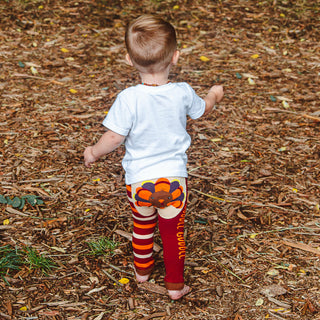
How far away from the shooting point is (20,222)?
3.47m

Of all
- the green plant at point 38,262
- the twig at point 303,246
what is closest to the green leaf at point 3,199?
the green plant at point 38,262

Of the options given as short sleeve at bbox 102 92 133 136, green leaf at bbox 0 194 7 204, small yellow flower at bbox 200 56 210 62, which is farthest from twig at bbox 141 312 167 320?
small yellow flower at bbox 200 56 210 62

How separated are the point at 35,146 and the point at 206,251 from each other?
2180mm

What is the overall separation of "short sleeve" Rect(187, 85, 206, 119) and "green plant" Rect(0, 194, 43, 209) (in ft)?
5.89

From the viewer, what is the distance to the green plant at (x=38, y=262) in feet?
10.1

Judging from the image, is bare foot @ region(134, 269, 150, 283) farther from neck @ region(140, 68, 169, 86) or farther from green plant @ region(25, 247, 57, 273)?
neck @ region(140, 68, 169, 86)

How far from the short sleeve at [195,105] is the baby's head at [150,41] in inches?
11.9

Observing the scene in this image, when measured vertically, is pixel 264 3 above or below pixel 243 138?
above

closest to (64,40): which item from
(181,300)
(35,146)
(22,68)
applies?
(22,68)

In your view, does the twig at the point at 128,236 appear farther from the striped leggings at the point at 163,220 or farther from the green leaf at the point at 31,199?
the green leaf at the point at 31,199

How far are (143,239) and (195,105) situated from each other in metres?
1.00

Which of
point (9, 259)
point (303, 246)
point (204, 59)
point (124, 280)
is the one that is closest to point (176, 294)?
point (124, 280)

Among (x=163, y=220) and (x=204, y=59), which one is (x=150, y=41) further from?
(x=204, y=59)

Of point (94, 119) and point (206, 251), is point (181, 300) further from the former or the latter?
point (94, 119)
